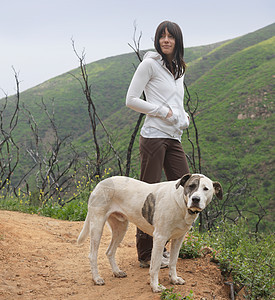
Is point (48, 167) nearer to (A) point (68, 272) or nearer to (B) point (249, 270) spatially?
(A) point (68, 272)

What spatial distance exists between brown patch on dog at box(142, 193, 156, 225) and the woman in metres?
0.44

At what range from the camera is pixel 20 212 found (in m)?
7.72

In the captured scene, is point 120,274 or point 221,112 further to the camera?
point 221,112

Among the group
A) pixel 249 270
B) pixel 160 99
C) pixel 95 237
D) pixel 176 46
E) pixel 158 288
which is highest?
pixel 176 46

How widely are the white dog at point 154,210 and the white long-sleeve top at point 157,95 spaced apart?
1.90 feet

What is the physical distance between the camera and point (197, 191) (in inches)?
122

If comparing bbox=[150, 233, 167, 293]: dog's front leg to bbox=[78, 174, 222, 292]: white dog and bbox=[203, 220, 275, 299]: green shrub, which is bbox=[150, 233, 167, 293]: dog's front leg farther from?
bbox=[203, 220, 275, 299]: green shrub

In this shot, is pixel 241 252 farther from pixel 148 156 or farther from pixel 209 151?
pixel 209 151

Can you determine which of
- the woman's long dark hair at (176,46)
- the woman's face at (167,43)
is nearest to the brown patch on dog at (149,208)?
the woman's long dark hair at (176,46)

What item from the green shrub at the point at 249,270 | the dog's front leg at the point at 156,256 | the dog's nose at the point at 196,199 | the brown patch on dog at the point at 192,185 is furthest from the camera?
the green shrub at the point at 249,270

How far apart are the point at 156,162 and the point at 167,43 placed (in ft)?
3.93

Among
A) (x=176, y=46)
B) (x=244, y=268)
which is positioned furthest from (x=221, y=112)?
(x=176, y=46)

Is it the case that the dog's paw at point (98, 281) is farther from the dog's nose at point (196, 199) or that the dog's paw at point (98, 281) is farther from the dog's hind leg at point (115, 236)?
the dog's nose at point (196, 199)

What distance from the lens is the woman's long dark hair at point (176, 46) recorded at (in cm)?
384
